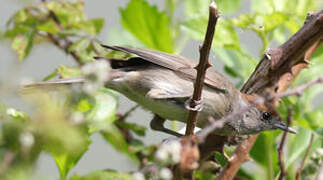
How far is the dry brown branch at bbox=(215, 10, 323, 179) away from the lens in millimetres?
1967

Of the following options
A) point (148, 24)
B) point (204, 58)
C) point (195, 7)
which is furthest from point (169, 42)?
point (204, 58)

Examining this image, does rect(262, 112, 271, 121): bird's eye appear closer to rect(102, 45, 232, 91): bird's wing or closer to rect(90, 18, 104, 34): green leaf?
rect(102, 45, 232, 91): bird's wing

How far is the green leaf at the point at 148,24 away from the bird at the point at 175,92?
0.33 feet

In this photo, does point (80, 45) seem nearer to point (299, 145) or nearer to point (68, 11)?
point (68, 11)

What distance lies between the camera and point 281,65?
7.39 ft

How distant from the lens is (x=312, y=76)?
315cm

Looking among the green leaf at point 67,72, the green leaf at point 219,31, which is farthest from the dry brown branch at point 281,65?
the green leaf at point 67,72

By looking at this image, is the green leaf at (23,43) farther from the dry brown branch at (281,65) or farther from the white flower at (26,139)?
the white flower at (26,139)

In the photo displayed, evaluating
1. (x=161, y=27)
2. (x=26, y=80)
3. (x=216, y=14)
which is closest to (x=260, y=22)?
(x=161, y=27)

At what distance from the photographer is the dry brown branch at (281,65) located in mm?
1967

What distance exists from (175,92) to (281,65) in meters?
1.30

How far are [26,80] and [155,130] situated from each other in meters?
2.34

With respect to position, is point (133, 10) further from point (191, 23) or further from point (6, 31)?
point (6, 31)

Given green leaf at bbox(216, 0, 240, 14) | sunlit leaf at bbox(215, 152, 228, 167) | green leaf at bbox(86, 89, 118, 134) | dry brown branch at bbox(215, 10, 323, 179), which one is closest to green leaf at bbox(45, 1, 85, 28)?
green leaf at bbox(86, 89, 118, 134)
